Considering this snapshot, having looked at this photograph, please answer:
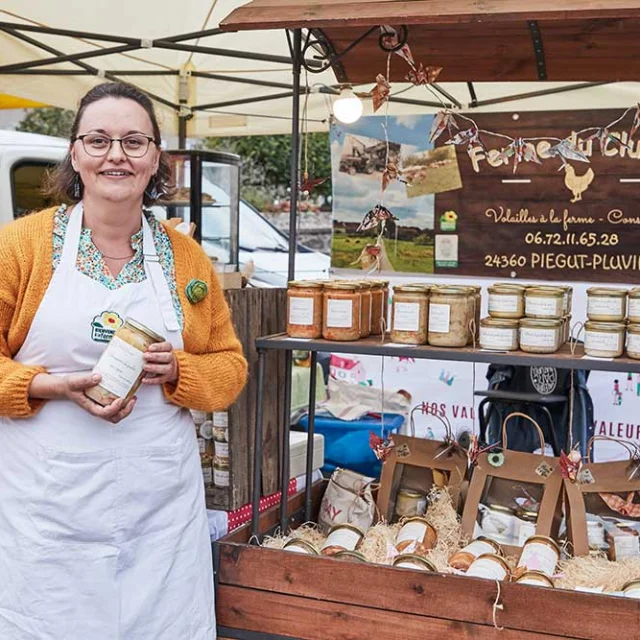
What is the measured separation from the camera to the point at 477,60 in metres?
2.98

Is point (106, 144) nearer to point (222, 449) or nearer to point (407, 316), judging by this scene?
point (407, 316)

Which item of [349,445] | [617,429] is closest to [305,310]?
[349,445]

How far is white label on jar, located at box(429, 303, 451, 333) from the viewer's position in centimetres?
239

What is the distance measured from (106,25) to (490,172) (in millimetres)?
2088

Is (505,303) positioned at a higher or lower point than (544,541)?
higher

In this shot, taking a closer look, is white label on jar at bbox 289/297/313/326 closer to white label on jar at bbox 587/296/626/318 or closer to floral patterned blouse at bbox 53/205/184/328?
floral patterned blouse at bbox 53/205/184/328

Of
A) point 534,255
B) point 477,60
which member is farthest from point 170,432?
point 534,255

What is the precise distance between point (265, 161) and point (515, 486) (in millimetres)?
13140

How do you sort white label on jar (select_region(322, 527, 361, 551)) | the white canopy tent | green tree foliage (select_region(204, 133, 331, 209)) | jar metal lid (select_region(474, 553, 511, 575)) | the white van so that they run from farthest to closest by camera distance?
green tree foliage (select_region(204, 133, 331, 209)) → the white van → the white canopy tent → white label on jar (select_region(322, 527, 361, 551)) → jar metal lid (select_region(474, 553, 511, 575))

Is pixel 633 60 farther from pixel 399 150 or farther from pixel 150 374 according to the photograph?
pixel 150 374

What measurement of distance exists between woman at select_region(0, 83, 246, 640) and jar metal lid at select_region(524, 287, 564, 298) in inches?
37.4

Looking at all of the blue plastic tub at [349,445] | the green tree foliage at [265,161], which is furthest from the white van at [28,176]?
the green tree foliage at [265,161]

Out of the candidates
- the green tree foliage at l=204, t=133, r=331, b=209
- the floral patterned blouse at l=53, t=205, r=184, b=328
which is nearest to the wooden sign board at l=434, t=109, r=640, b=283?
the floral patterned blouse at l=53, t=205, r=184, b=328

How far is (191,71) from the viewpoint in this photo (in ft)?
16.7
